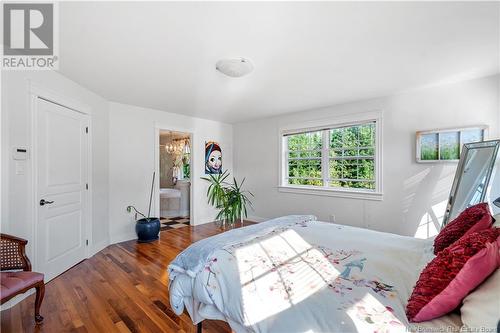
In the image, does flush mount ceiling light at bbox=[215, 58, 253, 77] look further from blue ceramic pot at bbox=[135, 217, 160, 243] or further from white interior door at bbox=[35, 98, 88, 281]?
blue ceramic pot at bbox=[135, 217, 160, 243]

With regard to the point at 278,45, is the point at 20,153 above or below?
below

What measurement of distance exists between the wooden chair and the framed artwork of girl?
332cm

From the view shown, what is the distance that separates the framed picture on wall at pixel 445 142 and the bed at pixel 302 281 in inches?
66.6

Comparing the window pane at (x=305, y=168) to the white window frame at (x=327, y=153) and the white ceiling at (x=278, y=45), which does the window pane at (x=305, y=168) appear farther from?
the white ceiling at (x=278, y=45)

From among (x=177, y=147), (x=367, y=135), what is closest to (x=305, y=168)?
(x=367, y=135)

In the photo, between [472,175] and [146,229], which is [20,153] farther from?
[472,175]

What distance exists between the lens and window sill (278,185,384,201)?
3.54 meters

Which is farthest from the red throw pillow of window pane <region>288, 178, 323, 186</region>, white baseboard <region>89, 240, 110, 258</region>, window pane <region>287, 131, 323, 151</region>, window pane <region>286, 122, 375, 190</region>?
white baseboard <region>89, 240, 110, 258</region>

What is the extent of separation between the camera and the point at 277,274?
1.37 m

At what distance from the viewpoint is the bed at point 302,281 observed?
39.9 inches

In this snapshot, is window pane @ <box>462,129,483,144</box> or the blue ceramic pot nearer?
window pane @ <box>462,129,483,144</box>

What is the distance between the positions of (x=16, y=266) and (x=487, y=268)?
10.5ft

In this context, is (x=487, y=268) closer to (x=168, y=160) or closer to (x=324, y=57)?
(x=324, y=57)

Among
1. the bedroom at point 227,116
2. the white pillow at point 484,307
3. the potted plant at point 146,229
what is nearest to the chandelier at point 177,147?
the bedroom at point 227,116
